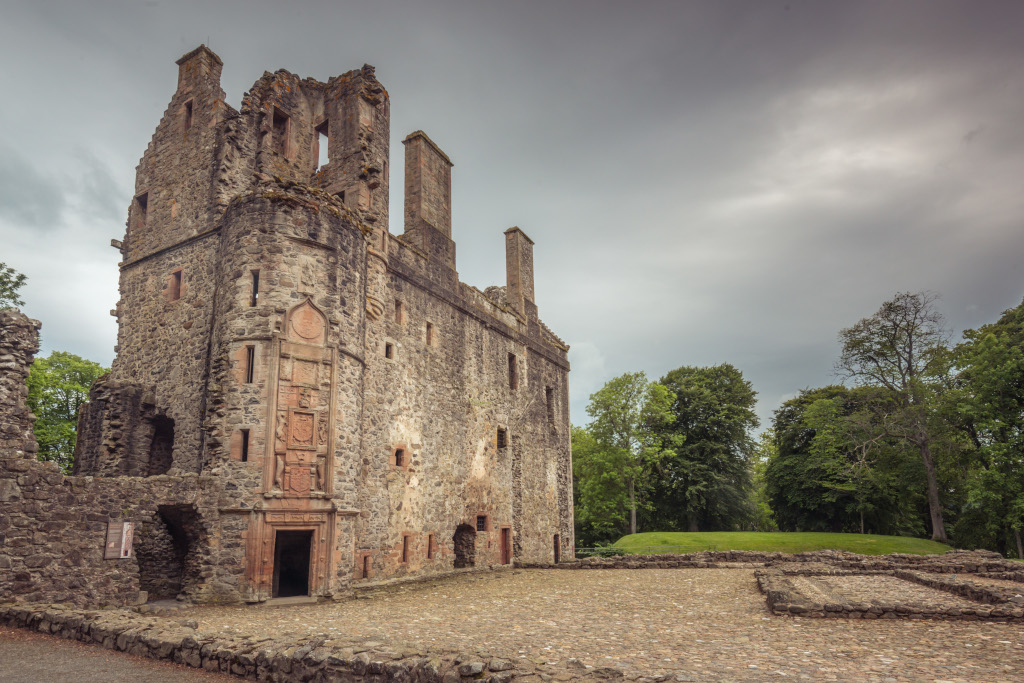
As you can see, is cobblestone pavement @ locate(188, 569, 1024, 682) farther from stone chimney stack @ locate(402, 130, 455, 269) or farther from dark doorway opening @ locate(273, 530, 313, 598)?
stone chimney stack @ locate(402, 130, 455, 269)

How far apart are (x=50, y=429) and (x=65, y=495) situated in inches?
1068

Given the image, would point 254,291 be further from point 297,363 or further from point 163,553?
point 163,553

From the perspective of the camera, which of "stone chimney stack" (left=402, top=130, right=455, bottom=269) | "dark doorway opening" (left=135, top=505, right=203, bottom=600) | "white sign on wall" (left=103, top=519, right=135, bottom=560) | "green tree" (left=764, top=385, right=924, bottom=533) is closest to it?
"white sign on wall" (left=103, top=519, right=135, bottom=560)

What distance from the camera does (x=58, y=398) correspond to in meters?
35.9

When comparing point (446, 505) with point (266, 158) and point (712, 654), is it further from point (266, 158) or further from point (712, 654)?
point (712, 654)

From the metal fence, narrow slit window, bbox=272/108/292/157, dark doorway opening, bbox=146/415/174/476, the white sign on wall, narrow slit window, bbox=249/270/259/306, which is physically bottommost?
the metal fence

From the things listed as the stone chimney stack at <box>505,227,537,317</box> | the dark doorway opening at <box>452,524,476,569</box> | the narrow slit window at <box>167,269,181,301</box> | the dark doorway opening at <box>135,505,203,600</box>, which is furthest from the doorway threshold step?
the stone chimney stack at <box>505,227,537,317</box>

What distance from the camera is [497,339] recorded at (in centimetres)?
2892

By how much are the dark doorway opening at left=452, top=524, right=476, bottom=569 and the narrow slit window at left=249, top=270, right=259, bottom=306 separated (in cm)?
1225

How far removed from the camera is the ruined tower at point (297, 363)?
16.0m

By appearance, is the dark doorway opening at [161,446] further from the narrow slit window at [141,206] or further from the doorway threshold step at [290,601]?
the narrow slit window at [141,206]

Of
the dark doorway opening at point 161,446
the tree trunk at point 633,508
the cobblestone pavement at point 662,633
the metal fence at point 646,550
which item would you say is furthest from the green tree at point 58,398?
the tree trunk at point 633,508

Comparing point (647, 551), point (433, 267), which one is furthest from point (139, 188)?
point (647, 551)

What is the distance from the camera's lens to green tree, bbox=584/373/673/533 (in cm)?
4409
